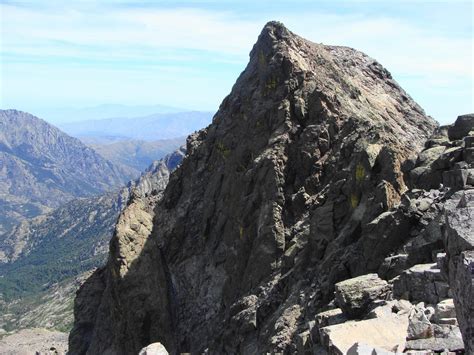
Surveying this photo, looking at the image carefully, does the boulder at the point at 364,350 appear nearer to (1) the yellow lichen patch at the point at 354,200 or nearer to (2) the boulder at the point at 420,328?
(2) the boulder at the point at 420,328

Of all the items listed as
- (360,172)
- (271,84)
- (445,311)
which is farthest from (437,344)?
(271,84)

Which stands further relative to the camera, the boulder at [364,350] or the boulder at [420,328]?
the boulder at [420,328]

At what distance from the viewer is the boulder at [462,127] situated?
152 ft

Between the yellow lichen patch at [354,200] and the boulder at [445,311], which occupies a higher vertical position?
the yellow lichen patch at [354,200]

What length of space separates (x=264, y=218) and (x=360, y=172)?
13.8 metres

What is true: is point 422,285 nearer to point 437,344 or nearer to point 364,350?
point 437,344

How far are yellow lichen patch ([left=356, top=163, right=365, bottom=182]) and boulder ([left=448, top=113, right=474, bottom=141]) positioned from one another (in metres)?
8.09

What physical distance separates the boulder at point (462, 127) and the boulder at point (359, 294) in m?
19.9

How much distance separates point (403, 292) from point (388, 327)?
4.93 meters

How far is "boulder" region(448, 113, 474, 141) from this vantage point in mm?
46188

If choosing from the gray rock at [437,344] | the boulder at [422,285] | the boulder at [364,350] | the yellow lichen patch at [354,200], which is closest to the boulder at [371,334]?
the gray rock at [437,344]

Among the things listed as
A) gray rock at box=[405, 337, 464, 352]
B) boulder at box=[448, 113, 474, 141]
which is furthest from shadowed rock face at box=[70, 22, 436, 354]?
gray rock at box=[405, 337, 464, 352]

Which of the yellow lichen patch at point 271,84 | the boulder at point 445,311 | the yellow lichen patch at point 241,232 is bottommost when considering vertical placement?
the yellow lichen patch at point 241,232

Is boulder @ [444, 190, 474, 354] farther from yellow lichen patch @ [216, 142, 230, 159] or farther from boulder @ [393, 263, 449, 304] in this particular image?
yellow lichen patch @ [216, 142, 230, 159]
